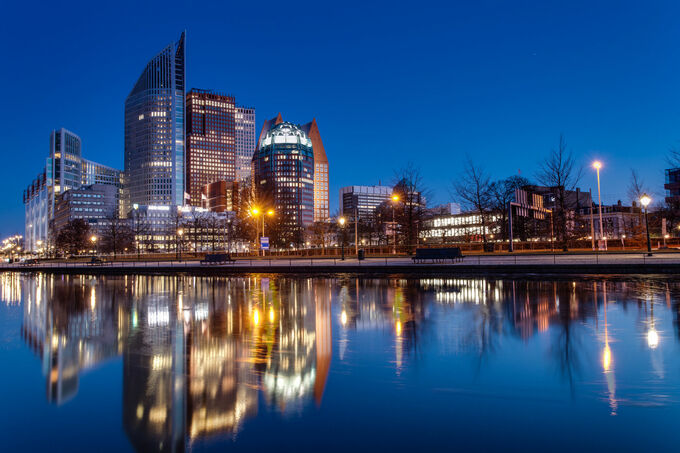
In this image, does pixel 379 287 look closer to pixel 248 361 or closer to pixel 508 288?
pixel 508 288

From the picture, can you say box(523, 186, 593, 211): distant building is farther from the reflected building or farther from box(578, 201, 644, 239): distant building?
the reflected building

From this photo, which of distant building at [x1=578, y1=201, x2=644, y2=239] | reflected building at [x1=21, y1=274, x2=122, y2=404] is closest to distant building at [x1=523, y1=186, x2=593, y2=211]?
distant building at [x1=578, y1=201, x2=644, y2=239]

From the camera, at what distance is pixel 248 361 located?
8656 mm

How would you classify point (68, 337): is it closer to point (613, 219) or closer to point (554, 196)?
point (554, 196)

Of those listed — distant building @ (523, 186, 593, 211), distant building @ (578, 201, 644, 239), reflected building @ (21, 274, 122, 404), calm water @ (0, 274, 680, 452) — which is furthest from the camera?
distant building @ (578, 201, 644, 239)

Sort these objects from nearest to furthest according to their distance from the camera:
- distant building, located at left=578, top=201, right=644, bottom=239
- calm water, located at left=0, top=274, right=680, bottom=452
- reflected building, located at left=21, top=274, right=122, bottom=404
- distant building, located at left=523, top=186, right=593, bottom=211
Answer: calm water, located at left=0, top=274, right=680, bottom=452 < reflected building, located at left=21, top=274, right=122, bottom=404 < distant building, located at left=523, top=186, right=593, bottom=211 < distant building, located at left=578, top=201, right=644, bottom=239

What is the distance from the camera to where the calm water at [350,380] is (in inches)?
216

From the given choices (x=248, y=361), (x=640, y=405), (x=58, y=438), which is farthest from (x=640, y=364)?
(x=58, y=438)

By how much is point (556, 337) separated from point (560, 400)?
416cm

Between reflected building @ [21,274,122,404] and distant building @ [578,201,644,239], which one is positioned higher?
distant building @ [578,201,644,239]

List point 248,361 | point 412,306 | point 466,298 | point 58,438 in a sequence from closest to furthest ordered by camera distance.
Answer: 1. point 58,438
2. point 248,361
3. point 412,306
4. point 466,298

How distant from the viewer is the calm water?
548cm

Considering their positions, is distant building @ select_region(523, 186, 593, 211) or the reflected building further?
distant building @ select_region(523, 186, 593, 211)

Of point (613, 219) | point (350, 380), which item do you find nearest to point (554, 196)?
point (350, 380)
